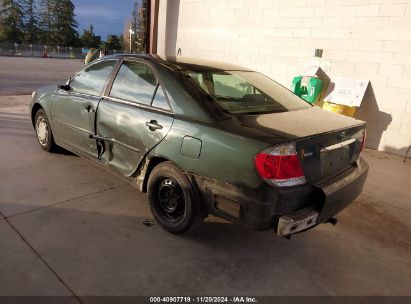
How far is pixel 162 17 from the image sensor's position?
10.4 metres

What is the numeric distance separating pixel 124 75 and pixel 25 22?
87.2m

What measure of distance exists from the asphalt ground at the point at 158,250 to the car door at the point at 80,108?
471 mm

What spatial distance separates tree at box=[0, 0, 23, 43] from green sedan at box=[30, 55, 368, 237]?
81.2 m

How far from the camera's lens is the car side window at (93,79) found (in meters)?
3.92

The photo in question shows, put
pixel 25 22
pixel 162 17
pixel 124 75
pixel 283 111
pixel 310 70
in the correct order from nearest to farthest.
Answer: pixel 283 111, pixel 124 75, pixel 310 70, pixel 162 17, pixel 25 22

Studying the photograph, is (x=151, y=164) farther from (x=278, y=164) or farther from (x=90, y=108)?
(x=278, y=164)

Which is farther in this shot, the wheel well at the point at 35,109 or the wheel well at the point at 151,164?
the wheel well at the point at 35,109

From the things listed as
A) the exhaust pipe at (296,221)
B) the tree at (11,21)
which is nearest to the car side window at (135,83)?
the exhaust pipe at (296,221)

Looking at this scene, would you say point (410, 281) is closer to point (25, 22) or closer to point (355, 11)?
point (355, 11)

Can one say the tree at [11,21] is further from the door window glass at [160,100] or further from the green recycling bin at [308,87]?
the door window glass at [160,100]

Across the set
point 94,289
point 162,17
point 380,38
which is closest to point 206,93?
point 94,289

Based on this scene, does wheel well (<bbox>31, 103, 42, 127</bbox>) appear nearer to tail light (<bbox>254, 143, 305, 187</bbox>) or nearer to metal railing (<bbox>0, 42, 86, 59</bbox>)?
tail light (<bbox>254, 143, 305, 187</bbox>)

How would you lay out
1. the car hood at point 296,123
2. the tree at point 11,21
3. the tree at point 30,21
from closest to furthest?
the car hood at point 296,123 → the tree at point 11,21 → the tree at point 30,21

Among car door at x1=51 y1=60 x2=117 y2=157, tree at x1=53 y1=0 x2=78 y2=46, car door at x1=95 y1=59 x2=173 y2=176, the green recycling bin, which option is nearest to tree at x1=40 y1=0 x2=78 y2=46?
tree at x1=53 y1=0 x2=78 y2=46
